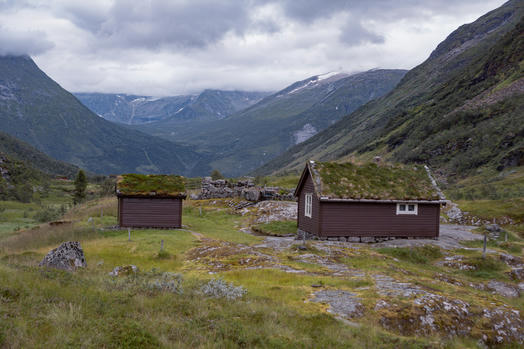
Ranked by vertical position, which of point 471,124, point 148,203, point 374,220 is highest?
point 471,124

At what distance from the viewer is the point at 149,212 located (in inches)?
1315

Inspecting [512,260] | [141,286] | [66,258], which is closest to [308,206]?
[512,260]

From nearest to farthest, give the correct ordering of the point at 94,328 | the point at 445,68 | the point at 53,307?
1. the point at 94,328
2. the point at 53,307
3. the point at 445,68

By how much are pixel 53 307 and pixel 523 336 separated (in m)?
13.0

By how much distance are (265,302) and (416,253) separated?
16.7 metres

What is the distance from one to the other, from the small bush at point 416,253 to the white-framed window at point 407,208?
4.27 m

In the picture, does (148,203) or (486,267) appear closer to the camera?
(486,267)

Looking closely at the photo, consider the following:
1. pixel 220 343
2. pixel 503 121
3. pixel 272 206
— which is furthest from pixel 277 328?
pixel 503 121

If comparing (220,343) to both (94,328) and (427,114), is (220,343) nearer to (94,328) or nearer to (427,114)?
(94,328)

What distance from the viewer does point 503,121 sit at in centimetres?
8300

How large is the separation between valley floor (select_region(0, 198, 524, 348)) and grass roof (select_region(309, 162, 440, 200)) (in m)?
6.81

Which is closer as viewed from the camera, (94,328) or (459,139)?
(94,328)

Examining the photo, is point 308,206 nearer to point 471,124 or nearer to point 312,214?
point 312,214

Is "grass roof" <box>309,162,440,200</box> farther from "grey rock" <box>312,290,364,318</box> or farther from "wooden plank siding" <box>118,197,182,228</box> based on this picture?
"grey rock" <box>312,290,364,318</box>
